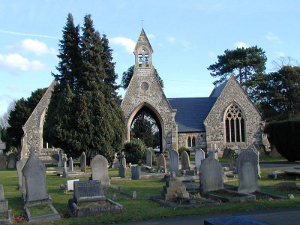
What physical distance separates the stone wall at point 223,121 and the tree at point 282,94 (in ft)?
5.25

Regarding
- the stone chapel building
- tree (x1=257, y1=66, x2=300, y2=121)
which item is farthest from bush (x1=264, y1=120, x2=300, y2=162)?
the stone chapel building

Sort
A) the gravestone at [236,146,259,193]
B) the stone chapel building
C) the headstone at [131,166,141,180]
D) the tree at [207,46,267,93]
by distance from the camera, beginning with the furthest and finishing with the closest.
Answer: the tree at [207,46,267,93] → the stone chapel building → the headstone at [131,166,141,180] → the gravestone at [236,146,259,193]

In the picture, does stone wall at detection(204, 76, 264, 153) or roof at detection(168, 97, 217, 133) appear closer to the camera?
stone wall at detection(204, 76, 264, 153)

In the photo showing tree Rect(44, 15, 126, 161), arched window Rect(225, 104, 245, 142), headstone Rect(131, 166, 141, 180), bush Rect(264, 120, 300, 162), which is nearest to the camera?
headstone Rect(131, 166, 141, 180)

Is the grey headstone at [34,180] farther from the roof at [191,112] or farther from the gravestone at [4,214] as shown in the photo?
the roof at [191,112]

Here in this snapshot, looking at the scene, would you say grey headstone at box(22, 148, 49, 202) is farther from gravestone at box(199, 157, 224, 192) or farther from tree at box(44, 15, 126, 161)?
tree at box(44, 15, 126, 161)

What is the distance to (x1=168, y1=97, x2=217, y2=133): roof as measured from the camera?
1282 inches

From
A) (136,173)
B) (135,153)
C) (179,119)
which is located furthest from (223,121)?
(136,173)

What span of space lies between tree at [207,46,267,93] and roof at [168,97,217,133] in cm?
1696

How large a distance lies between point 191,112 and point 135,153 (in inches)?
423

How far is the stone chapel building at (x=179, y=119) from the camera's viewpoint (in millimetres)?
31188

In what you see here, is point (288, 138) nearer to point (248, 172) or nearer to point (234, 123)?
point (234, 123)

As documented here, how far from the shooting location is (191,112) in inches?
1353

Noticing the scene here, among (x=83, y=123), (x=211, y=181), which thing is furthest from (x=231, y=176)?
A: (x=83, y=123)
